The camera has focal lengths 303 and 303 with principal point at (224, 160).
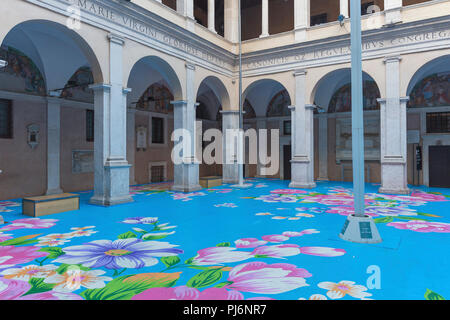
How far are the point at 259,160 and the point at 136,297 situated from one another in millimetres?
17059

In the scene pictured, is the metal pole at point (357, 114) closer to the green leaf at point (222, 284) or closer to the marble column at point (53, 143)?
the green leaf at point (222, 284)

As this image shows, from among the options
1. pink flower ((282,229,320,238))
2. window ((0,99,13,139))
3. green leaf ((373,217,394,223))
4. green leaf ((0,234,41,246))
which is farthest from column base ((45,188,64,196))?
green leaf ((373,217,394,223))

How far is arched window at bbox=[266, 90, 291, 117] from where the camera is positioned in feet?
62.1

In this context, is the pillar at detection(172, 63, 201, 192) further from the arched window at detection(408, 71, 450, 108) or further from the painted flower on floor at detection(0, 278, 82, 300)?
the arched window at detection(408, 71, 450, 108)

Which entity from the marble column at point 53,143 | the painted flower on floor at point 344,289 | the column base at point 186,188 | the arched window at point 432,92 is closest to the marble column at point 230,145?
the column base at point 186,188

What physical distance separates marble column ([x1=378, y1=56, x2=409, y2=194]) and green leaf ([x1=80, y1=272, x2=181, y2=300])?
36.0 ft

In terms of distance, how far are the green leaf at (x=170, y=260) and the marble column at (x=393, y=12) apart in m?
12.4

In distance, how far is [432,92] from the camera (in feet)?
48.9

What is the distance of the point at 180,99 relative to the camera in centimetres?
1286

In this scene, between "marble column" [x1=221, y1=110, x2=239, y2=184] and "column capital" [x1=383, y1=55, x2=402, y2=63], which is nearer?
"column capital" [x1=383, y1=55, x2=402, y2=63]

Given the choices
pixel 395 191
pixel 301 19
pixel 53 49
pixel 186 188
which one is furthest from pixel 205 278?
pixel 301 19

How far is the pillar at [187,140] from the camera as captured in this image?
12867 millimetres

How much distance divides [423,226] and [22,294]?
7.35 meters
